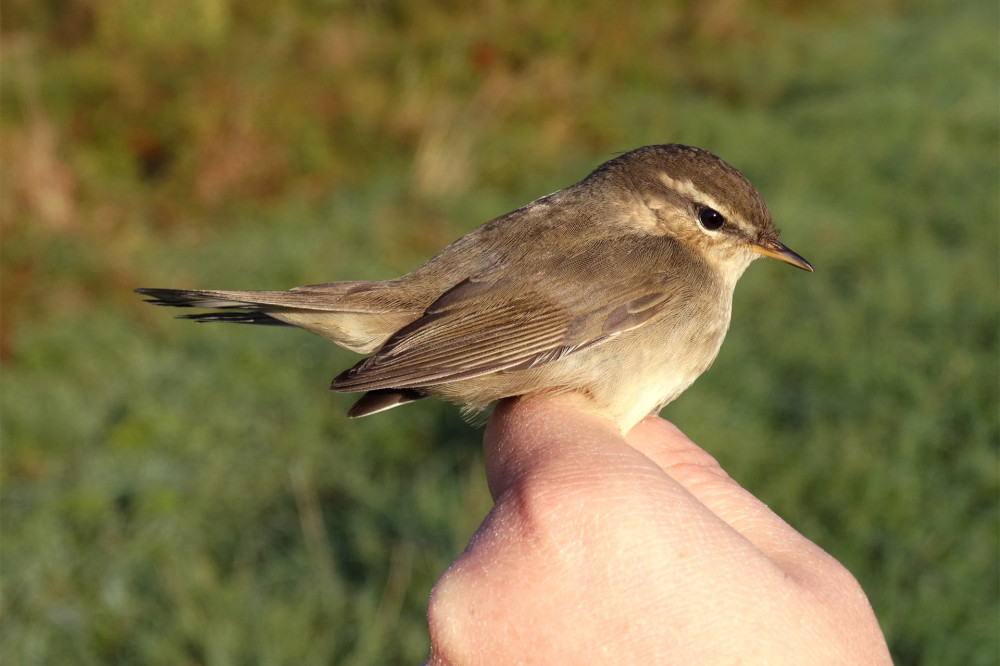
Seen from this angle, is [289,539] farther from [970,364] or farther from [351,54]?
[351,54]

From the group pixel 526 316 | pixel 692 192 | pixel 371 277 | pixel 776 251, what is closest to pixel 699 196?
pixel 692 192

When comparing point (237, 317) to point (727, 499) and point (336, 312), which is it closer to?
point (336, 312)

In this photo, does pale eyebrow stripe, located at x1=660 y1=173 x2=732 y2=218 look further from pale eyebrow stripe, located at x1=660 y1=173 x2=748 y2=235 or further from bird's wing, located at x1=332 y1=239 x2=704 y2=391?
bird's wing, located at x1=332 y1=239 x2=704 y2=391

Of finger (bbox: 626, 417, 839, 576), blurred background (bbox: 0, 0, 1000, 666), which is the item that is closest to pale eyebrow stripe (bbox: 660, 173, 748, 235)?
finger (bbox: 626, 417, 839, 576)

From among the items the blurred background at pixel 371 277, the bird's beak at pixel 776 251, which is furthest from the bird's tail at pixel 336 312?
the blurred background at pixel 371 277

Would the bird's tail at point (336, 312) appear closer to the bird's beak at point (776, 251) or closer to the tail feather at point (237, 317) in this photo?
the tail feather at point (237, 317)

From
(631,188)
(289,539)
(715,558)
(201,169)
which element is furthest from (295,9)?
(715,558)
